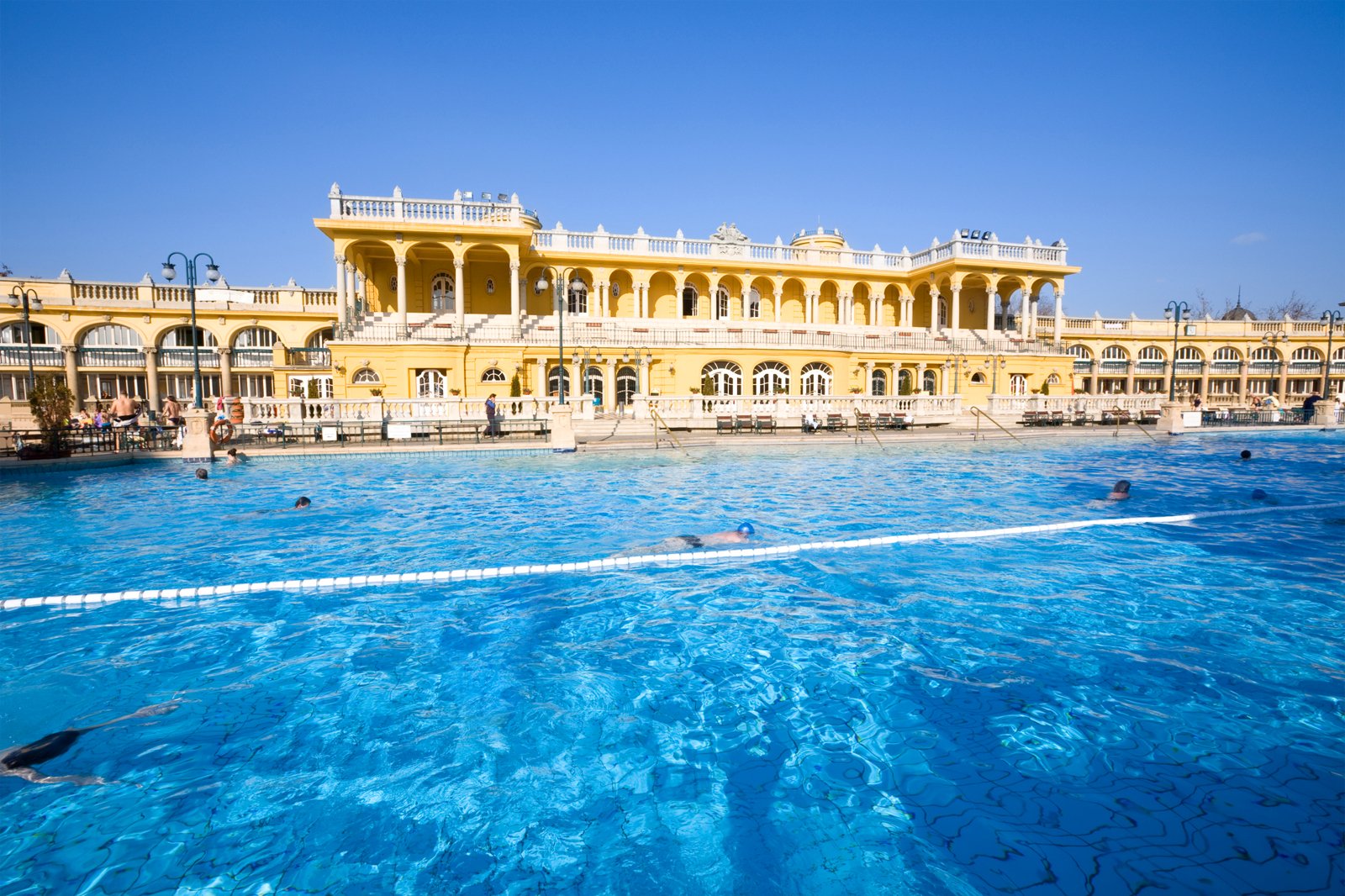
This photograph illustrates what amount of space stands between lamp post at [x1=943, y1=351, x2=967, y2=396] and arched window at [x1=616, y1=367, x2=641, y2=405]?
16241 millimetres

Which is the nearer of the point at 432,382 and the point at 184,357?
the point at 432,382

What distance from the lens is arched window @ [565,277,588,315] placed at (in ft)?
113

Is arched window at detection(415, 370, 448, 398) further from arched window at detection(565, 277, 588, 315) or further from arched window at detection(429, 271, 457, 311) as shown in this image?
arched window at detection(565, 277, 588, 315)

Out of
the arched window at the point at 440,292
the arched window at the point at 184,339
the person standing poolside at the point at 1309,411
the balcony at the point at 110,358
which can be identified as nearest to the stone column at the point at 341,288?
the arched window at the point at 440,292

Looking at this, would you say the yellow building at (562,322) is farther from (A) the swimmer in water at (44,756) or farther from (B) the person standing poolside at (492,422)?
(A) the swimmer in water at (44,756)

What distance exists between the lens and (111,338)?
34.1 meters

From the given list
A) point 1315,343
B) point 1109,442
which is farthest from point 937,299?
point 1315,343

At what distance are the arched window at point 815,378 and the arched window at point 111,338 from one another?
33.4 meters

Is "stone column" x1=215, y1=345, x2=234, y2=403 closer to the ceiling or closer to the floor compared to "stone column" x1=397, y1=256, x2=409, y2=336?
closer to the floor

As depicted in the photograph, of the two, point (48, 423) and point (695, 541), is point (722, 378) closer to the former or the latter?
point (695, 541)

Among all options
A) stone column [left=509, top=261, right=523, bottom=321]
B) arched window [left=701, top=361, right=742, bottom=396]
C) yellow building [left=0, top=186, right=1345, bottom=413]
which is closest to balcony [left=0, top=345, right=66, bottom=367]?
yellow building [left=0, top=186, right=1345, bottom=413]

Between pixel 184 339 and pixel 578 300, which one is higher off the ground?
pixel 578 300

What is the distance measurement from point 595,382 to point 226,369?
65.4 feet

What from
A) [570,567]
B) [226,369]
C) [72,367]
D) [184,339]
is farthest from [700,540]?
[72,367]
